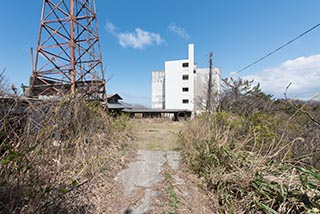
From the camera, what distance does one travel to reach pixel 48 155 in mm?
2076

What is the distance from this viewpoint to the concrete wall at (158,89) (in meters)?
29.8

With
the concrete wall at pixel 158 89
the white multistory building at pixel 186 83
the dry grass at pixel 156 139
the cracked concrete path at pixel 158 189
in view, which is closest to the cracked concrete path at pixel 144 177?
the cracked concrete path at pixel 158 189

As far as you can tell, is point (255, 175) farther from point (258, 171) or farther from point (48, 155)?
point (48, 155)

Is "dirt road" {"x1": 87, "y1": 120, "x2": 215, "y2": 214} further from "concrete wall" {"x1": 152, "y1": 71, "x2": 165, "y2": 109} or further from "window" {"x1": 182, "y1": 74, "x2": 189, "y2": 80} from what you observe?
"concrete wall" {"x1": 152, "y1": 71, "x2": 165, "y2": 109}

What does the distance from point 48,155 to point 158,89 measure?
28094 mm

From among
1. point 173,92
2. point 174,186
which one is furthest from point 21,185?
point 173,92

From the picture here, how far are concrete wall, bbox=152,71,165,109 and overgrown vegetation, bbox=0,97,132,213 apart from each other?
26.3m

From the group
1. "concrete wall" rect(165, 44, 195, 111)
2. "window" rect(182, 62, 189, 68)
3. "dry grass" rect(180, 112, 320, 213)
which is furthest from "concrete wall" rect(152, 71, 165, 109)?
"dry grass" rect(180, 112, 320, 213)

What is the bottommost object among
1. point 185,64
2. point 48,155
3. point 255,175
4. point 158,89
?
point 255,175

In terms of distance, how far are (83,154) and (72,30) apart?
5.48 m

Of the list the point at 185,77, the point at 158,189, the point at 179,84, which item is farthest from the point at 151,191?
the point at 185,77

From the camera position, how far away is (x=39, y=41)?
6.12m

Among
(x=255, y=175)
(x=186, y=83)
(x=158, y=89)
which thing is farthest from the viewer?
(x=158, y=89)

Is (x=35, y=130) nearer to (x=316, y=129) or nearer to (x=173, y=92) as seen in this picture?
(x=316, y=129)
